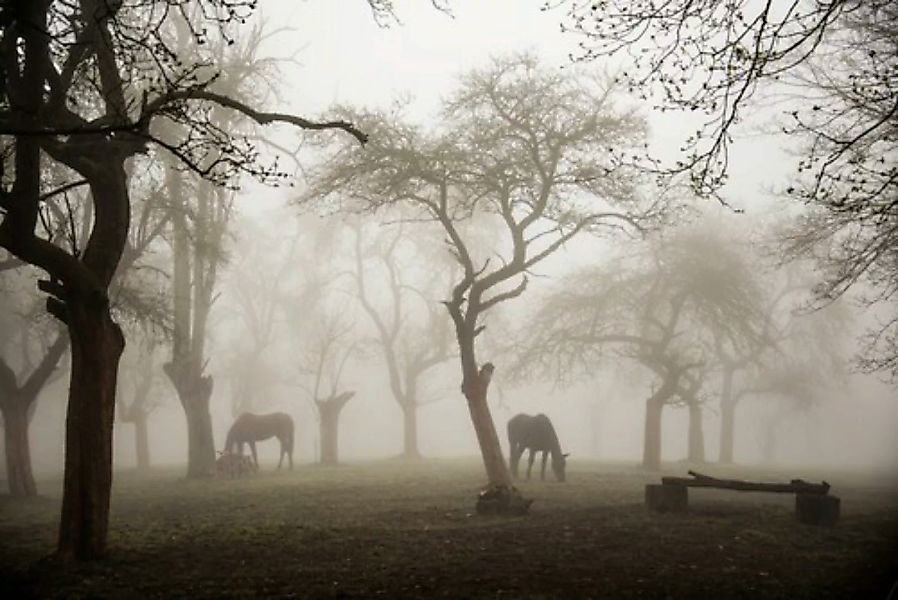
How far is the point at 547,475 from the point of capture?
2017 centimetres

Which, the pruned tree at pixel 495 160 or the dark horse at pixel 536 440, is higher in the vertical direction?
the pruned tree at pixel 495 160

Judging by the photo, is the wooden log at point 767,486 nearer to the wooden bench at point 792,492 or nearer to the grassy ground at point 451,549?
the wooden bench at point 792,492

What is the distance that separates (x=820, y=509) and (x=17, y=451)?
Result: 58.1 feet

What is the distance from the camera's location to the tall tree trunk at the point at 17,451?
15.0m

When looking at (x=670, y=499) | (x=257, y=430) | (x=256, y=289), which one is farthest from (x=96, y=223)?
(x=256, y=289)

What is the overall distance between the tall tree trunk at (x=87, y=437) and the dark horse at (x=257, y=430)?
52.4ft

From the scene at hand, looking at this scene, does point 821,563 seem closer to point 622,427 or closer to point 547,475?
point 547,475

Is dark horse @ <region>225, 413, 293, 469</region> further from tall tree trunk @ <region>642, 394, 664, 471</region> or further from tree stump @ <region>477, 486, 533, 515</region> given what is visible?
tall tree trunk @ <region>642, 394, 664, 471</region>

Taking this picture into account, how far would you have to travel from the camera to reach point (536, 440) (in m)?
18.5

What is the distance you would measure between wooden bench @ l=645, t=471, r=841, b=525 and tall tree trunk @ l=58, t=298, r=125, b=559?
31.3 feet

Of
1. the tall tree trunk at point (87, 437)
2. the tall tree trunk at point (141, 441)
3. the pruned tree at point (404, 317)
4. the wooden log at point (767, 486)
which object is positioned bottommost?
the tall tree trunk at point (141, 441)

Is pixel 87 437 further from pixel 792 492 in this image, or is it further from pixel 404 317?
pixel 404 317

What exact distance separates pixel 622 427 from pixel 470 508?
70.4 m

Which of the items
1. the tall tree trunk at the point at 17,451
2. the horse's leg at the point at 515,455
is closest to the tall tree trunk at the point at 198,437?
the tall tree trunk at the point at 17,451
